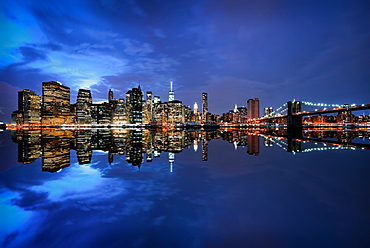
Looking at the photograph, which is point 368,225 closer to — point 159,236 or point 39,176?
point 159,236

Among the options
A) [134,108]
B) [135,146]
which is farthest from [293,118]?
[134,108]

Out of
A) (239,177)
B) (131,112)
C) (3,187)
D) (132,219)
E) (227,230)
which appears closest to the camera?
(227,230)

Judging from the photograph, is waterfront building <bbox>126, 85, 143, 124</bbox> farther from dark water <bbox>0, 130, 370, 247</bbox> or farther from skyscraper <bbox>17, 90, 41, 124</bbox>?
dark water <bbox>0, 130, 370, 247</bbox>

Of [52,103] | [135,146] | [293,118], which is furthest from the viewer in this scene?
[52,103]

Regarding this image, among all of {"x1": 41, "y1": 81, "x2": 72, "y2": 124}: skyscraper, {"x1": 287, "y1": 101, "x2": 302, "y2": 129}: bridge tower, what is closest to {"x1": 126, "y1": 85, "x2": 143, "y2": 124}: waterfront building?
{"x1": 41, "y1": 81, "x2": 72, "y2": 124}: skyscraper

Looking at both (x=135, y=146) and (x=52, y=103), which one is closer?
(x=135, y=146)

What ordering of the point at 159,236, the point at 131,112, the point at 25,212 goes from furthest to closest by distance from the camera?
the point at 131,112, the point at 25,212, the point at 159,236

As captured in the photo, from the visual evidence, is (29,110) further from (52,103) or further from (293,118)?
(293,118)

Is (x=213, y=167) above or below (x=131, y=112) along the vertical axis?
below

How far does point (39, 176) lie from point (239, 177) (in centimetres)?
847

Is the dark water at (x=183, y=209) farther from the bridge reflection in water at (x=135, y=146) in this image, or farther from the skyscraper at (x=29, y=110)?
the skyscraper at (x=29, y=110)

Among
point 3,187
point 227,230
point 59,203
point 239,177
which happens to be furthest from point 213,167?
point 3,187

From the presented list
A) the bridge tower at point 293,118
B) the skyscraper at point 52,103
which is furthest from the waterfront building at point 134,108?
the bridge tower at point 293,118

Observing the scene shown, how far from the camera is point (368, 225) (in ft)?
13.2
